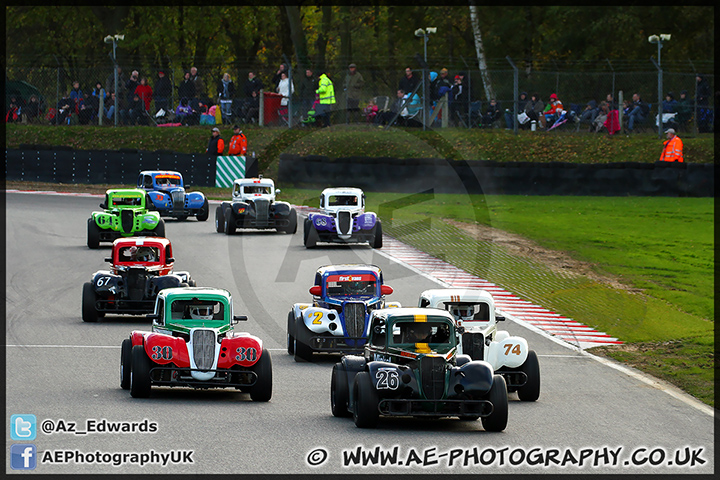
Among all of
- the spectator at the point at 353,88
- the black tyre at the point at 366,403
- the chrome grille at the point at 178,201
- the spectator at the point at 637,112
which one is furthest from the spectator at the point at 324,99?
the black tyre at the point at 366,403

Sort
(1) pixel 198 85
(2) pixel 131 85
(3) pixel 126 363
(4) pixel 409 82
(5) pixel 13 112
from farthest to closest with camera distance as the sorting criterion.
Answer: (5) pixel 13 112 → (1) pixel 198 85 → (2) pixel 131 85 → (4) pixel 409 82 → (3) pixel 126 363

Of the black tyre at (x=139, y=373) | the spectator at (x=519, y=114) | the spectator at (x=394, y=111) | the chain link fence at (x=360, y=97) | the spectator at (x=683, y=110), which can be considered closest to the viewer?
the black tyre at (x=139, y=373)

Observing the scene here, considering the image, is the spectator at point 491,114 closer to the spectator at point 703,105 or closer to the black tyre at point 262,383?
the spectator at point 703,105

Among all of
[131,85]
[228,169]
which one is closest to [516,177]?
[228,169]

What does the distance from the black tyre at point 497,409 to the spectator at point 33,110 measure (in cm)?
3827

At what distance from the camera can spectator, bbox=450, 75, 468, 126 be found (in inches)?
Answer: 1551

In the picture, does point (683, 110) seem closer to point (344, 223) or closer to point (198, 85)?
point (198, 85)

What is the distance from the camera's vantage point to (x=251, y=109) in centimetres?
4234

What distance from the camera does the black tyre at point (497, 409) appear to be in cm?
993

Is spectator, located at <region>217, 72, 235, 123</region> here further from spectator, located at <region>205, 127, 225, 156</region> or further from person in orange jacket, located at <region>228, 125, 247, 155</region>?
person in orange jacket, located at <region>228, 125, 247, 155</region>

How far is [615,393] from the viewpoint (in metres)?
12.5

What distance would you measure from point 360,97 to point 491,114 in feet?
15.7

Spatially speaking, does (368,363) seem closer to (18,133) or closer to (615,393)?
(615,393)


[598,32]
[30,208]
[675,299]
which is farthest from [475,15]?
[675,299]
